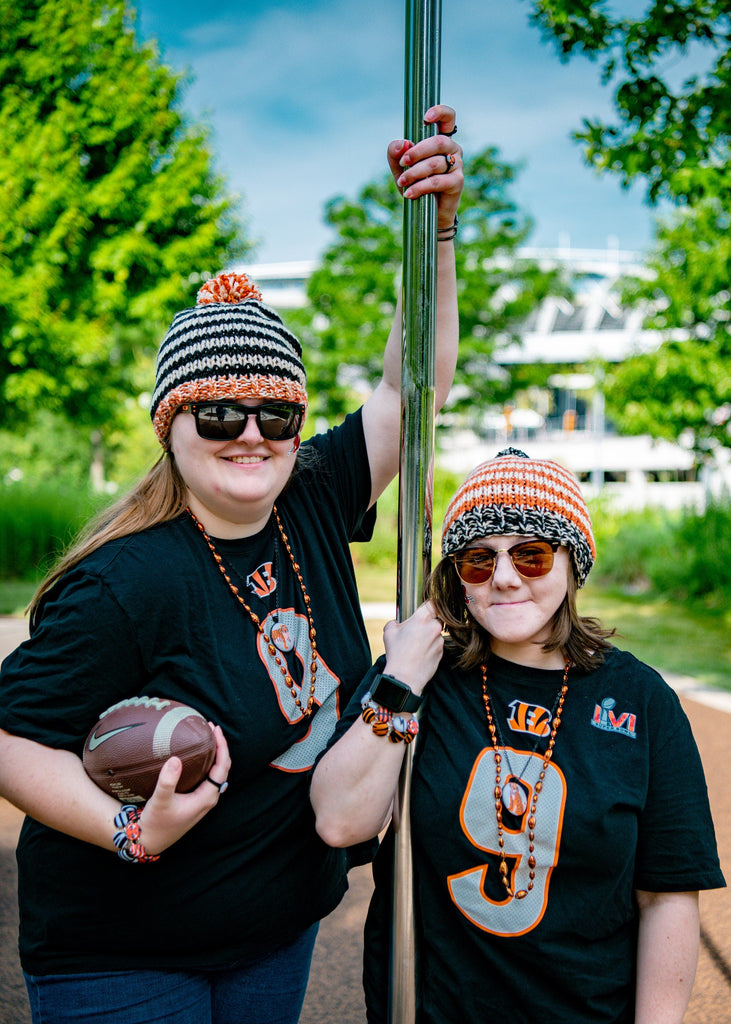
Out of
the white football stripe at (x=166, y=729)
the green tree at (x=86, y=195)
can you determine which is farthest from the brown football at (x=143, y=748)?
the green tree at (x=86, y=195)

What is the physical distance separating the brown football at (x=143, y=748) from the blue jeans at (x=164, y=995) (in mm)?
407

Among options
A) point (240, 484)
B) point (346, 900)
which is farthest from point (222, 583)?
point (346, 900)

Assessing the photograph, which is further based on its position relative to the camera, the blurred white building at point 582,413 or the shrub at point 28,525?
the blurred white building at point 582,413

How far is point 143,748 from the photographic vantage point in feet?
Answer: 5.64

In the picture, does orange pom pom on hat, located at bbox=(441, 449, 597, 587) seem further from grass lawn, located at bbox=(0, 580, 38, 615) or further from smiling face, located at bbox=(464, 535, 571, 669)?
grass lawn, located at bbox=(0, 580, 38, 615)

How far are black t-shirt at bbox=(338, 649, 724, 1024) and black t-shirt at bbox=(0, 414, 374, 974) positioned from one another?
0.20 m

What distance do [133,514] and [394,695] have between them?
0.72 metres

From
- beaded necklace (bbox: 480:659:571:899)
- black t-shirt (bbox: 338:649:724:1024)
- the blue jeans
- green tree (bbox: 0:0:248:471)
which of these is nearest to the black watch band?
black t-shirt (bbox: 338:649:724:1024)

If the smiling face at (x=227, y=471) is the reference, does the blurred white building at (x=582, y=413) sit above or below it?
above

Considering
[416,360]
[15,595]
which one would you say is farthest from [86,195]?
[416,360]

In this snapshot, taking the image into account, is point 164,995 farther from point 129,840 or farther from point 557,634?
point 557,634

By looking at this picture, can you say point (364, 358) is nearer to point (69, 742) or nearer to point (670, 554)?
point (670, 554)

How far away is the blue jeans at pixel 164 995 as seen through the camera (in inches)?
71.7

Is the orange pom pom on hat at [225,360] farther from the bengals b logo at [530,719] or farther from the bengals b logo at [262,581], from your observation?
the bengals b logo at [530,719]
